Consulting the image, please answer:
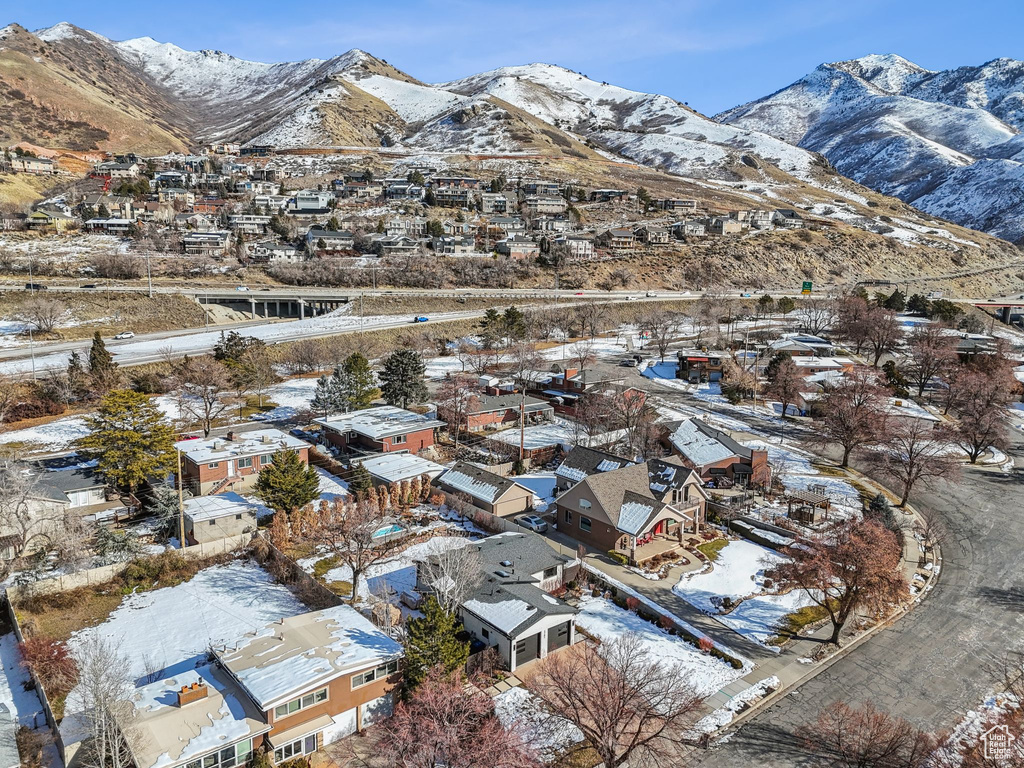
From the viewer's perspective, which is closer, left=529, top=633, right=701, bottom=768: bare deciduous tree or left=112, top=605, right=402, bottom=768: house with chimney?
left=112, top=605, right=402, bottom=768: house with chimney

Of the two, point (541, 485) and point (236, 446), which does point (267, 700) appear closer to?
point (541, 485)

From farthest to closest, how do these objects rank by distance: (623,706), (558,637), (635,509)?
(635,509), (558,637), (623,706)

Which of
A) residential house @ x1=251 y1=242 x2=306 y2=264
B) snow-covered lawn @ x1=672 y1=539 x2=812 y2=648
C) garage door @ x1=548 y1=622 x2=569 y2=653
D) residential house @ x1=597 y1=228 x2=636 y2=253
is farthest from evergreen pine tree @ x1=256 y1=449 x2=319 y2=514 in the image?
residential house @ x1=597 y1=228 x2=636 y2=253

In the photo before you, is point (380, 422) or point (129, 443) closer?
point (129, 443)

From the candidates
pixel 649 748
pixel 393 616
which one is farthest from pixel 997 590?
pixel 393 616

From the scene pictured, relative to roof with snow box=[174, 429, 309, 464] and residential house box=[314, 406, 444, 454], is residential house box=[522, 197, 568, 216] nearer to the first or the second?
residential house box=[314, 406, 444, 454]

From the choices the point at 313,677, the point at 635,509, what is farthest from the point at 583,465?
the point at 313,677

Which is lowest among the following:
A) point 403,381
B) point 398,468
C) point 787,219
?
point 398,468

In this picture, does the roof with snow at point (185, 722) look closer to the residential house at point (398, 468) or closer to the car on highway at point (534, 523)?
the car on highway at point (534, 523)
